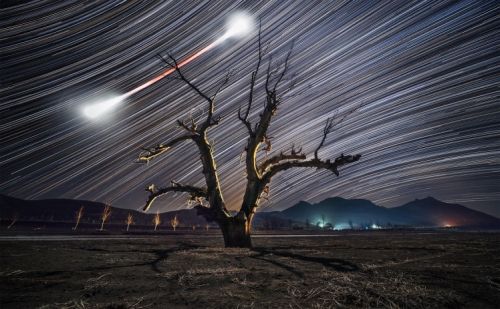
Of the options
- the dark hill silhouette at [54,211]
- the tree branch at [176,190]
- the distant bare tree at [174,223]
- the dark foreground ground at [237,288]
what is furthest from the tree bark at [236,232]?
the dark hill silhouette at [54,211]

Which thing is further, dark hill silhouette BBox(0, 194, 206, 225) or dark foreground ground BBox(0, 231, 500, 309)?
dark hill silhouette BBox(0, 194, 206, 225)

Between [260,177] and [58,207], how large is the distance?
683 feet

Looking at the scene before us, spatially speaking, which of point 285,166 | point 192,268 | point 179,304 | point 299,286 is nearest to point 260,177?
point 285,166

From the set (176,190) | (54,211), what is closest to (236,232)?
(176,190)

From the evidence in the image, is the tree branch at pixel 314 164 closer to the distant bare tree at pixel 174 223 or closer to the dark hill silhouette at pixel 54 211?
the distant bare tree at pixel 174 223

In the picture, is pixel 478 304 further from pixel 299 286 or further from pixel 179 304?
pixel 179 304

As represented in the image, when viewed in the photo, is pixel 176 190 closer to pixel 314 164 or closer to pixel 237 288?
pixel 314 164

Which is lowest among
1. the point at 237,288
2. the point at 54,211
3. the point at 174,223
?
the point at 237,288

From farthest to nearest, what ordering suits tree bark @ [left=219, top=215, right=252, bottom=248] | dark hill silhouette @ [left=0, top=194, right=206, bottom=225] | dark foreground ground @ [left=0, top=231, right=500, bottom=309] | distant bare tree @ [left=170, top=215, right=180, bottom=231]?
dark hill silhouette @ [left=0, top=194, right=206, bottom=225], distant bare tree @ [left=170, top=215, right=180, bottom=231], tree bark @ [left=219, top=215, right=252, bottom=248], dark foreground ground @ [left=0, top=231, right=500, bottom=309]

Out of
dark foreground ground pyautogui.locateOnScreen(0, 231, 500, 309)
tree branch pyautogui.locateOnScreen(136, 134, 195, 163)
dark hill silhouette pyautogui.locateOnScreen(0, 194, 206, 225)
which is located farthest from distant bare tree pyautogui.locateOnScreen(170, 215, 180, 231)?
dark foreground ground pyautogui.locateOnScreen(0, 231, 500, 309)

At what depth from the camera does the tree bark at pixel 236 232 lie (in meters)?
10.9

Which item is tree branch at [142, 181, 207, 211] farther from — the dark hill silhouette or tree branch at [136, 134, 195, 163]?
the dark hill silhouette

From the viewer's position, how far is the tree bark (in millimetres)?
10906

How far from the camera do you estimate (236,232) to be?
1102 centimetres
